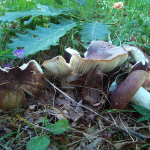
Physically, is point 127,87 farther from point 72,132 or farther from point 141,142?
point 72,132

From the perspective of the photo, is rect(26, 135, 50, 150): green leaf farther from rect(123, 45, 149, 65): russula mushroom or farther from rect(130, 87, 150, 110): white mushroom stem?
rect(123, 45, 149, 65): russula mushroom

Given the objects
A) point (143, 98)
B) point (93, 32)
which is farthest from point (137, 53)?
point (93, 32)

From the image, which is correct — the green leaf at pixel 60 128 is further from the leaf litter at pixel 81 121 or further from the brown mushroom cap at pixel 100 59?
the brown mushroom cap at pixel 100 59

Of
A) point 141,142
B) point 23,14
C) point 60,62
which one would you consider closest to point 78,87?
point 60,62

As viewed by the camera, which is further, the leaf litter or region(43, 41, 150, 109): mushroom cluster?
region(43, 41, 150, 109): mushroom cluster

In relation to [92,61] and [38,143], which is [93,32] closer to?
[92,61]

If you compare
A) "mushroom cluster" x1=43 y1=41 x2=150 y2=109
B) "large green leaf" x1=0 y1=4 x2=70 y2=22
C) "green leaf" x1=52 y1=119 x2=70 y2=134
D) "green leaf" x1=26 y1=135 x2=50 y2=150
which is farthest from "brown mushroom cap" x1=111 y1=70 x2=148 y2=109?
"large green leaf" x1=0 y1=4 x2=70 y2=22

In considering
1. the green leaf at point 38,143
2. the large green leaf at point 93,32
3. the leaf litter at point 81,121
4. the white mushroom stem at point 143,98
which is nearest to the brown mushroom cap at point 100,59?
the leaf litter at point 81,121

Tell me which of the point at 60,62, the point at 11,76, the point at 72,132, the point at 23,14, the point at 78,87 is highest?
the point at 23,14

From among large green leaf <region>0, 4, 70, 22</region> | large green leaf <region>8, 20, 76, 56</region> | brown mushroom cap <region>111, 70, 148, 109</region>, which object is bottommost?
brown mushroom cap <region>111, 70, 148, 109</region>
